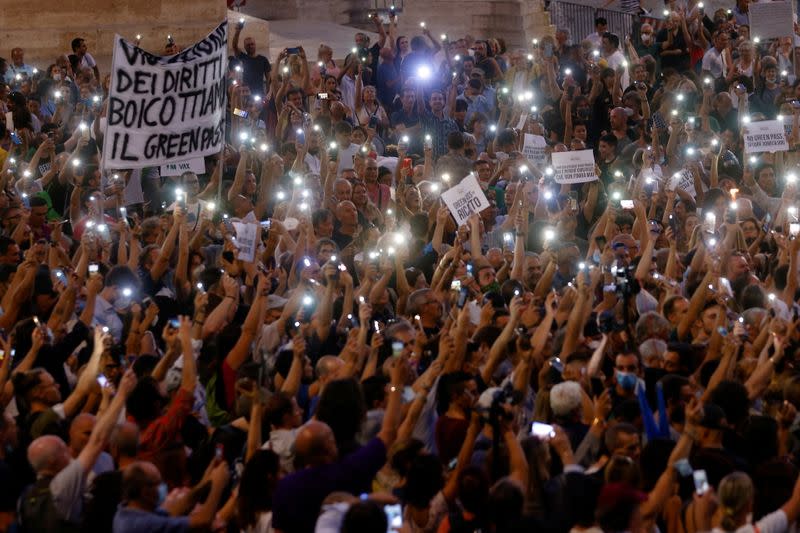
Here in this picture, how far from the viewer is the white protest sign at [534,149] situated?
52.0 feet

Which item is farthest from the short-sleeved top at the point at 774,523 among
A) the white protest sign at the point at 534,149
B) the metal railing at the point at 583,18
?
the metal railing at the point at 583,18

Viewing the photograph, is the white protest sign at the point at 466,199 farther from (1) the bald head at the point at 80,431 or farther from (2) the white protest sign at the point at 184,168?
(1) the bald head at the point at 80,431

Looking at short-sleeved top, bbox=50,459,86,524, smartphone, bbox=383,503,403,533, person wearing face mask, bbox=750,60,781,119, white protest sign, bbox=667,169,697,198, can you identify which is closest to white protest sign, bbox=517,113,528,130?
white protest sign, bbox=667,169,697,198

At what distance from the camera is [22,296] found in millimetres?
10781

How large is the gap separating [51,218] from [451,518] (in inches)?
339

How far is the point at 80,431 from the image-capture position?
25.5 feet

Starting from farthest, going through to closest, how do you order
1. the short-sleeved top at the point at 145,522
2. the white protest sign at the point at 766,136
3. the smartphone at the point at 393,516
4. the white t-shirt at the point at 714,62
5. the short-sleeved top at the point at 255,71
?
the white t-shirt at the point at 714,62 < the short-sleeved top at the point at 255,71 < the white protest sign at the point at 766,136 < the short-sleeved top at the point at 145,522 < the smartphone at the point at 393,516

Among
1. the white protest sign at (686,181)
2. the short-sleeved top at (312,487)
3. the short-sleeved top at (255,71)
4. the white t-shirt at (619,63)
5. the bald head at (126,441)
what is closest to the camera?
the short-sleeved top at (312,487)

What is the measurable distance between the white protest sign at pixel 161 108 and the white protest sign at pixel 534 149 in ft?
12.7

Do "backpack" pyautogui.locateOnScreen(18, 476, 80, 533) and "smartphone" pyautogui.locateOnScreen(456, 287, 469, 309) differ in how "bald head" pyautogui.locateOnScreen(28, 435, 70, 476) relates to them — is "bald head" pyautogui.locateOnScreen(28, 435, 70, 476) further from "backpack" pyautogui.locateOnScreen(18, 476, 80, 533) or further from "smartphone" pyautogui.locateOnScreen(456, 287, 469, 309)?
"smartphone" pyautogui.locateOnScreen(456, 287, 469, 309)

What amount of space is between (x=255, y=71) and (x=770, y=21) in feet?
19.7

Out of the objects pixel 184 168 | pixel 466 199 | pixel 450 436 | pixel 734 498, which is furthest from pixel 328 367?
pixel 184 168

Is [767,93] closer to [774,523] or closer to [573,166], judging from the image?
[573,166]

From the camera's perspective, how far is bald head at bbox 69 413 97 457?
7777 millimetres
